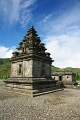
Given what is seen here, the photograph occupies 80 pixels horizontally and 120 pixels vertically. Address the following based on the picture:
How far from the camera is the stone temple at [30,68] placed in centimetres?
1391

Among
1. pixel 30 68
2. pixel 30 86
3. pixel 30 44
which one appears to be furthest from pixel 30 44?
pixel 30 86

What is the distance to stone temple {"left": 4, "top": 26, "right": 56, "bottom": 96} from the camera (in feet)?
45.6

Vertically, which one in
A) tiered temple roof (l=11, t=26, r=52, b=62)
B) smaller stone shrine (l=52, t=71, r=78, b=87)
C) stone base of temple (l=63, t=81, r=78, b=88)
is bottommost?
stone base of temple (l=63, t=81, r=78, b=88)

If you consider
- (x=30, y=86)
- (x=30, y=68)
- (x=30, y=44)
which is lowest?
(x=30, y=86)

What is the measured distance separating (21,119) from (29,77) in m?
9.01

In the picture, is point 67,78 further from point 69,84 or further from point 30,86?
point 30,86

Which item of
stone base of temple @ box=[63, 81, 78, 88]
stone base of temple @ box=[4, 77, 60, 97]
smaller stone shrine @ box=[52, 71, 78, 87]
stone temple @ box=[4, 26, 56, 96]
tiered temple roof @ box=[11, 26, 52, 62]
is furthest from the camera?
smaller stone shrine @ box=[52, 71, 78, 87]

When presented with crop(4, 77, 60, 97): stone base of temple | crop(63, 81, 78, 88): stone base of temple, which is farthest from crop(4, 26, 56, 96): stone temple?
crop(63, 81, 78, 88): stone base of temple

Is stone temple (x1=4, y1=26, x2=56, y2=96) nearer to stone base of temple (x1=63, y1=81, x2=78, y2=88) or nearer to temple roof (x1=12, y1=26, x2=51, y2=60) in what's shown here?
temple roof (x1=12, y1=26, x2=51, y2=60)

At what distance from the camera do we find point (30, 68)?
48.6ft

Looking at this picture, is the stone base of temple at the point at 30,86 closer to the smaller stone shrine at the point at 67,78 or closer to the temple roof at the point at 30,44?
the temple roof at the point at 30,44

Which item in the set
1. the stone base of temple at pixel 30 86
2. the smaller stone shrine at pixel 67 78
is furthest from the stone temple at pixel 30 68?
the smaller stone shrine at pixel 67 78

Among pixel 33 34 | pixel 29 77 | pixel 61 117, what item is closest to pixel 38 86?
pixel 29 77

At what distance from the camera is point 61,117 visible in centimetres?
596
